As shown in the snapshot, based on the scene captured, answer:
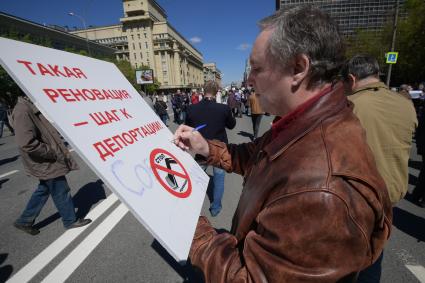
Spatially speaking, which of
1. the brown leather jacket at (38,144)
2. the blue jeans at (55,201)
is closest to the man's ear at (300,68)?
the brown leather jacket at (38,144)

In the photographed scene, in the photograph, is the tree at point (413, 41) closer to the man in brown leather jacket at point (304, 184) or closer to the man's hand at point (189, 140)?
the man's hand at point (189, 140)

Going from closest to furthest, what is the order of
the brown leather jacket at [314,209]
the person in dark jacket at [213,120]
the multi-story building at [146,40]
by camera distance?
the brown leather jacket at [314,209] < the person in dark jacket at [213,120] < the multi-story building at [146,40]

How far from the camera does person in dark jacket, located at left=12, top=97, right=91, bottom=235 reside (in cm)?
274

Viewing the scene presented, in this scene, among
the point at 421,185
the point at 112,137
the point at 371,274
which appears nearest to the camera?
the point at 112,137

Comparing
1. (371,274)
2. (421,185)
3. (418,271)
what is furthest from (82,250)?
(421,185)

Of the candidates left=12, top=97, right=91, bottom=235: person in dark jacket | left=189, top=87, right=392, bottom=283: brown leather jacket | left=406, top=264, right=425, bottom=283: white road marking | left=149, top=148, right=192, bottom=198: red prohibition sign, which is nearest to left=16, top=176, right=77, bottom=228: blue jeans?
left=12, top=97, right=91, bottom=235: person in dark jacket

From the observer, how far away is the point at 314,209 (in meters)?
0.65

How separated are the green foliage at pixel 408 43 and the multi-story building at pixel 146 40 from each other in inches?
2413

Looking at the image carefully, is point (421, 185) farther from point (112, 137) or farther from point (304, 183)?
point (112, 137)

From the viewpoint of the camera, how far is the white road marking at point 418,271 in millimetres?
2284

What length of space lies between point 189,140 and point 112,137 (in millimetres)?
664

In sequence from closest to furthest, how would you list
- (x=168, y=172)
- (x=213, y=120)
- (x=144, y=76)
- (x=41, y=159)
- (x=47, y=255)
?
1. (x=168, y=172)
2. (x=47, y=255)
3. (x=41, y=159)
4. (x=213, y=120)
5. (x=144, y=76)

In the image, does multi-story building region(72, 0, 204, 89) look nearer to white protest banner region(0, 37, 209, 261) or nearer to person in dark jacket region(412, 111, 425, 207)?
person in dark jacket region(412, 111, 425, 207)

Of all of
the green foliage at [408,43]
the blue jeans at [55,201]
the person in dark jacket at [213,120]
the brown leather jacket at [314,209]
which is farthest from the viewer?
the green foliage at [408,43]
